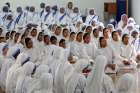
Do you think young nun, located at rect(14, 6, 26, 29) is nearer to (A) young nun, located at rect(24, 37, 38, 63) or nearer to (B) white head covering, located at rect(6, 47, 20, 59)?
(B) white head covering, located at rect(6, 47, 20, 59)

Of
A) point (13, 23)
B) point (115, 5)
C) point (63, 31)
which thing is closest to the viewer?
point (63, 31)

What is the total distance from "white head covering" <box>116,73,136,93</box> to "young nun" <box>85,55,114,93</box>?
0.44 feet

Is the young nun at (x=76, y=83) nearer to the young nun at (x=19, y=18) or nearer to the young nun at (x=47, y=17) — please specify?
the young nun at (x=19, y=18)

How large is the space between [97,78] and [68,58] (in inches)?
105

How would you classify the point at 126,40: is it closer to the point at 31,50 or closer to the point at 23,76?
the point at 31,50

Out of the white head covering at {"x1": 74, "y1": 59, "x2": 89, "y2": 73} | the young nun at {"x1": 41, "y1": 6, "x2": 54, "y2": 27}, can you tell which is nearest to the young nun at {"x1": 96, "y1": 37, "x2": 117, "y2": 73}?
the white head covering at {"x1": 74, "y1": 59, "x2": 89, "y2": 73}

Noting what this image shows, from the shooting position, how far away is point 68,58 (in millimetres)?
8594

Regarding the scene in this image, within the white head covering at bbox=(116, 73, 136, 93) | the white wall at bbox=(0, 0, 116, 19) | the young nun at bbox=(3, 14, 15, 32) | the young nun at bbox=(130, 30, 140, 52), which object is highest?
the white wall at bbox=(0, 0, 116, 19)

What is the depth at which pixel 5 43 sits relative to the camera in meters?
9.91

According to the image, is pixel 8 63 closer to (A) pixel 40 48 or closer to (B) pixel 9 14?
(A) pixel 40 48

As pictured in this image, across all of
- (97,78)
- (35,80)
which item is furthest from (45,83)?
(97,78)

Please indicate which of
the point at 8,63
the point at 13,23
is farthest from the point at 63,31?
the point at 13,23

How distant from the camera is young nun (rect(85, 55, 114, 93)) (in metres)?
5.98

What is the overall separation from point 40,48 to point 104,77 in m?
3.51
